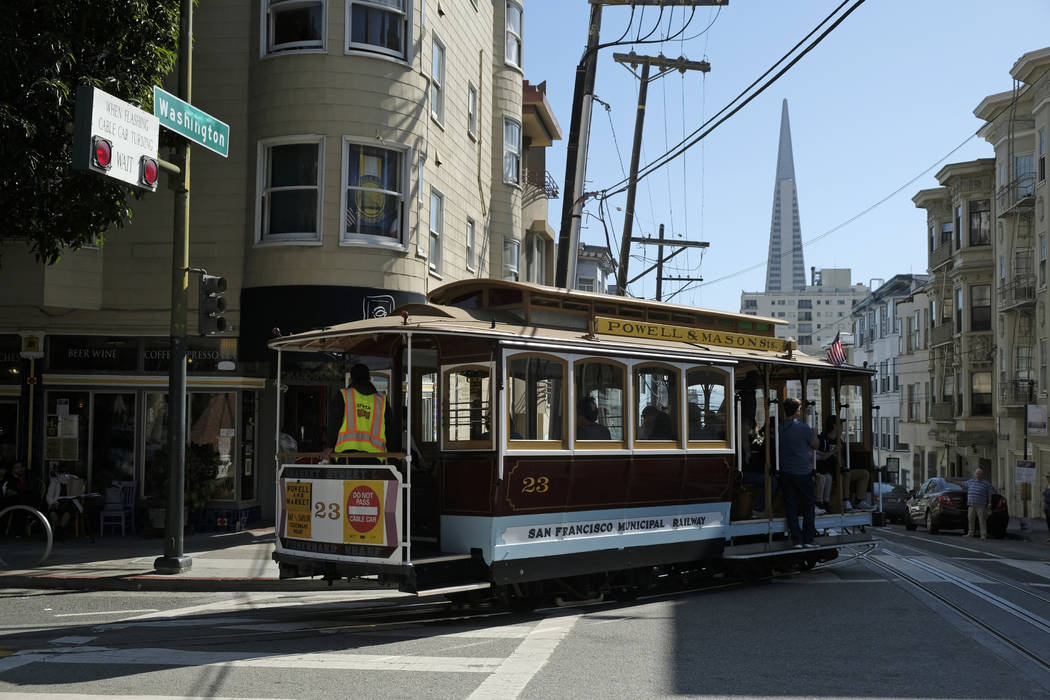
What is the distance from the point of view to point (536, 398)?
33.6 feet

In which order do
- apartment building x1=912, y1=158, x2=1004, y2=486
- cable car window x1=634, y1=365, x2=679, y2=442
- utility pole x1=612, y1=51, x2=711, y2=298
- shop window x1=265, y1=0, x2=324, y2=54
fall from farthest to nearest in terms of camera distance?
apartment building x1=912, y1=158, x2=1004, y2=486 → utility pole x1=612, y1=51, x2=711, y2=298 → shop window x1=265, y1=0, x2=324, y2=54 → cable car window x1=634, y1=365, x2=679, y2=442

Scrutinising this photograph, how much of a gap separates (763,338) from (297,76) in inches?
360

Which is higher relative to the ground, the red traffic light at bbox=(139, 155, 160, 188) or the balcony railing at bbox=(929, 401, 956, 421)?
the red traffic light at bbox=(139, 155, 160, 188)

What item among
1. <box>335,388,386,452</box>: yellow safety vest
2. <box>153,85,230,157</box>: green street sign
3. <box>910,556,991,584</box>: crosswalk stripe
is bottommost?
<box>910,556,991,584</box>: crosswalk stripe

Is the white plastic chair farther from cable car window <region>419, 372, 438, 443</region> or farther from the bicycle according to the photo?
cable car window <region>419, 372, 438, 443</region>

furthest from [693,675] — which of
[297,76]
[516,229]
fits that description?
[516,229]

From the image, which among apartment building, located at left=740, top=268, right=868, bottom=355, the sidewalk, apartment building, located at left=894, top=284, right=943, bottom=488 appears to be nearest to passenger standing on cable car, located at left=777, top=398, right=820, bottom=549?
the sidewalk

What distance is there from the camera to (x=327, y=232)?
1723 centimetres

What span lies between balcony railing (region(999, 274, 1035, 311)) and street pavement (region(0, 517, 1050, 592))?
31.4 metres

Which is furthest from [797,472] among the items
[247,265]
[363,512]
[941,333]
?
[941,333]

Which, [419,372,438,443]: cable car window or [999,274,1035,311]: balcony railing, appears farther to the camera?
[999,274,1035,311]: balcony railing

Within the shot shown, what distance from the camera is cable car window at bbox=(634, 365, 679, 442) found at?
37.1ft

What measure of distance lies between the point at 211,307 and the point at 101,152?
2.67 metres

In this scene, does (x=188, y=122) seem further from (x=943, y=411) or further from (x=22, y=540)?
(x=943, y=411)
